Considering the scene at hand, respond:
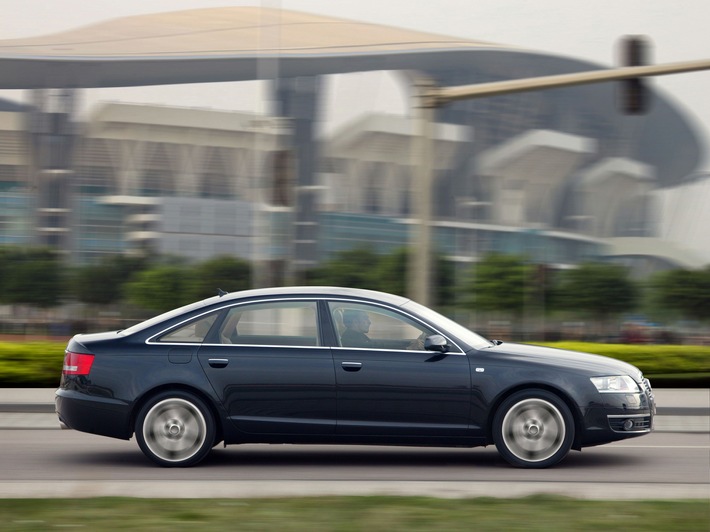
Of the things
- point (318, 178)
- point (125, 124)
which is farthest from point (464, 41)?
point (125, 124)

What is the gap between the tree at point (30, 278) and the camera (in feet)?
170

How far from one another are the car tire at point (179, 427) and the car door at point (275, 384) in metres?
0.21

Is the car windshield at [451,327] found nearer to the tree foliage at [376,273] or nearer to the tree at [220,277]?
the tree at [220,277]

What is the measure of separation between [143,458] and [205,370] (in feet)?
3.60

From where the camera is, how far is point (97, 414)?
8.33 m

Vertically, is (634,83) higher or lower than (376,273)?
higher

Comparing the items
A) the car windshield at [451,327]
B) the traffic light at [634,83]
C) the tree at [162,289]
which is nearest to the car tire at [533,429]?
the car windshield at [451,327]

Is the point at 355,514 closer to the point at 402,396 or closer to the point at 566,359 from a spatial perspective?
the point at 402,396

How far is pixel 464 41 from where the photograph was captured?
6512cm

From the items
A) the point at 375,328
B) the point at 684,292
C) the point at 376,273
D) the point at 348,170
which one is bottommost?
the point at 375,328

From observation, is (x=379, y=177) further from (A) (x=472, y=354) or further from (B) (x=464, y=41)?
(A) (x=472, y=354)

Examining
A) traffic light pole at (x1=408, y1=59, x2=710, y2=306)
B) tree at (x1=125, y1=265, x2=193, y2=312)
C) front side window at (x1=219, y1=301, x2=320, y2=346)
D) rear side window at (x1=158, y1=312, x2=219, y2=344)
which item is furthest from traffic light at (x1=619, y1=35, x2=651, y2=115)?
tree at (x1=125, y1=265, x2=193, y2=312)

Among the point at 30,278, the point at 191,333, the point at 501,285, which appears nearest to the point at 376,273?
the point at 501,285

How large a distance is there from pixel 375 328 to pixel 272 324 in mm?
841
